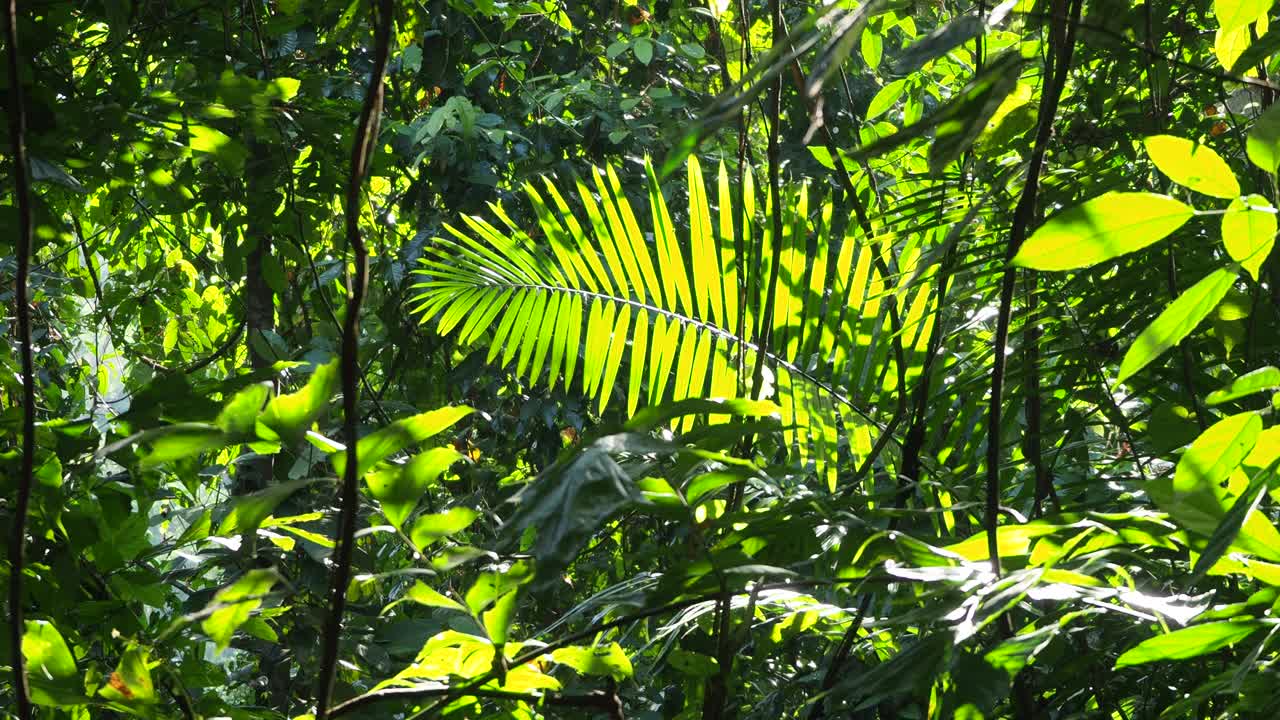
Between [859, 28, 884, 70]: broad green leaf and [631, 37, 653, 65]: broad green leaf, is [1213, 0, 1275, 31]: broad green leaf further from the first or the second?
[631, 37, 653, 65]: broad green leaf

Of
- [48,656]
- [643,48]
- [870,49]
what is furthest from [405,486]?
[643,48]

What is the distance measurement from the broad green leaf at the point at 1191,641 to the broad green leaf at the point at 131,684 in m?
0.44

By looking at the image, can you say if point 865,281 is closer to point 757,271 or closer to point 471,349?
point 757,271

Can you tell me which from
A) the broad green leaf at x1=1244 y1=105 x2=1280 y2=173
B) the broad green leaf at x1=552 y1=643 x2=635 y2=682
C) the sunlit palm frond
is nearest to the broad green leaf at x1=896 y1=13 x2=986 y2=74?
the broad green leaf at x1=1244 y1=105 x2=1280 y2=173

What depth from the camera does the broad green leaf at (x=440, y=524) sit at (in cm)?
47

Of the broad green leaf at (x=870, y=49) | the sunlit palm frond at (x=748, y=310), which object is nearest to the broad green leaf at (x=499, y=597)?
the sunlit palm frond at (x=748, y=310)

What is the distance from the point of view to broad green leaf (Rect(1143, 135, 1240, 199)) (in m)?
0.44

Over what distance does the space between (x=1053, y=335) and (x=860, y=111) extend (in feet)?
7.54

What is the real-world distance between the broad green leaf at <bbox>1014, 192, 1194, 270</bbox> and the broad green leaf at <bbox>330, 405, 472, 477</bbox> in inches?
9.5

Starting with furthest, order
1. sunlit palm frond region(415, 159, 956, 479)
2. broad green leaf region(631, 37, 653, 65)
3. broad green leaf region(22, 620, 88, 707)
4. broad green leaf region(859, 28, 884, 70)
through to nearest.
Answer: broad green leaf region(631, 37, 653, 65), broad green leaf region(859, 28, 884, 70), sunlit palm frond region(415, 159, 956, 479), broad green leaf region(22, 620, 88, 707)

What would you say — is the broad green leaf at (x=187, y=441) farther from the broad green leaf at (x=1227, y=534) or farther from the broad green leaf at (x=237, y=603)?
the broad green leaf at (x=1227, y=534)

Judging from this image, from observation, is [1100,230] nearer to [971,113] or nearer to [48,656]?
[971,113]

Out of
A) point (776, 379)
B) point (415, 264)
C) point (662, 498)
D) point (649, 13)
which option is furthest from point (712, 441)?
point (649, 13)

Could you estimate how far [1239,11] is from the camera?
505 mm
